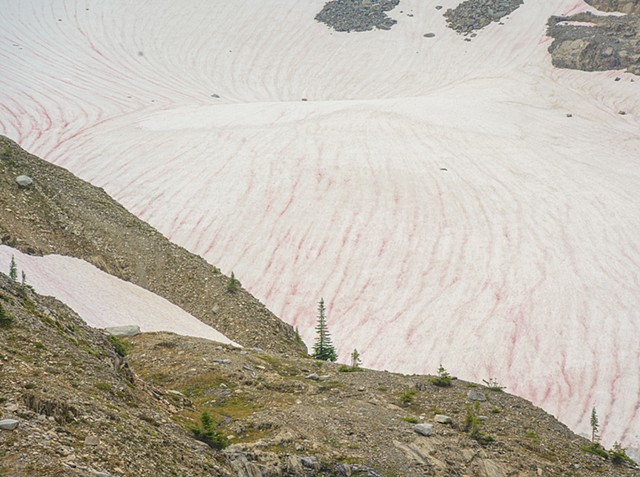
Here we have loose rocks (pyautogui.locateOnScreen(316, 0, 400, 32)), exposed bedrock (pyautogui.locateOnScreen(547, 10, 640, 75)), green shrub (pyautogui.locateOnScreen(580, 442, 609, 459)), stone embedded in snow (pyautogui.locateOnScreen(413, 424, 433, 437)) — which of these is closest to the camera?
stone embedded in snow (pyautogui.locateOnScreen(413, 424, 433, 437))

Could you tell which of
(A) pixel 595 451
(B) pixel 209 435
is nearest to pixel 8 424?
(B) pixel 209 435

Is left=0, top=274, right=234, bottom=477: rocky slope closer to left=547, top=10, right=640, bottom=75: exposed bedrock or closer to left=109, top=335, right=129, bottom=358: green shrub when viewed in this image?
left=109, top=335, right=129, bottom=358: green shrub

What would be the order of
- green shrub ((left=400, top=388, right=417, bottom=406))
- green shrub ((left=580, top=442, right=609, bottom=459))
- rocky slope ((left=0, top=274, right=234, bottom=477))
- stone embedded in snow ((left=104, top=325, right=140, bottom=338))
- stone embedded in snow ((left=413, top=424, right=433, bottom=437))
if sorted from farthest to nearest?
stone embedded in snow ((left=104, top=325, right=140, bottom=338)), green shrub ((left=400, top=388, right=417, bottom=406)), green shrub ((left=580, top=442, right=609, bottom=459)), stone embedded in snow ((left=413, top=424, right=433, bottom=437)), rocky slope ((left=0, top=274, right=234, bottom=477))

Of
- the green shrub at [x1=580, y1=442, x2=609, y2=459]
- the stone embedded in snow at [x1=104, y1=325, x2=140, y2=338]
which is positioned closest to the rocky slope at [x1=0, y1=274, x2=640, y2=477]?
the green shrub at [x1=580, y1=442, x2=609, y2=459]

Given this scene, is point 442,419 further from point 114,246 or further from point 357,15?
point 357,15

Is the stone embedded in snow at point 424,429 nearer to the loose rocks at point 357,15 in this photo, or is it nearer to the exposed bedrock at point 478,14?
the exposed bedrock at point 478,14
